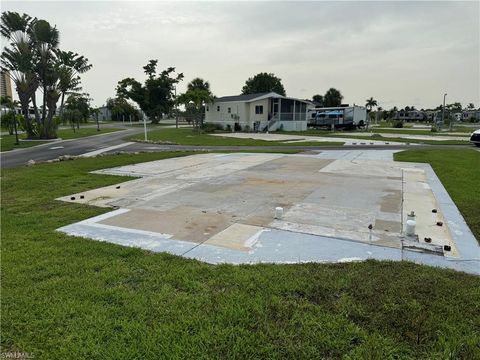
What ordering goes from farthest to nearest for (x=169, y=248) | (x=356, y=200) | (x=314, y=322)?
(x=356, y=200)
(x=169, y=248)
(x=314, y=322)

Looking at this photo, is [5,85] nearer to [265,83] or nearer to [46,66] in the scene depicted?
[46,66]

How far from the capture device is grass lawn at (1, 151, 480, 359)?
2318 millimetres

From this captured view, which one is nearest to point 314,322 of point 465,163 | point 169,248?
point 169,248

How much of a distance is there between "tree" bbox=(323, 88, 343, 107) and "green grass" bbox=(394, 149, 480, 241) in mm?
64093

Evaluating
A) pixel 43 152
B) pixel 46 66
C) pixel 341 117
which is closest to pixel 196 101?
pixel 46 66

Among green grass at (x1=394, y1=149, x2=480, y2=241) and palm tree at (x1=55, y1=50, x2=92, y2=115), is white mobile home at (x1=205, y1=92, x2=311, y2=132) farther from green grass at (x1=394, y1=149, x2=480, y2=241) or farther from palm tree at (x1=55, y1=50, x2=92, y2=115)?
green grass at (x1=394, y1=149, x2=480, y2=241)

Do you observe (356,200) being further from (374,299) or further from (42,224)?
(42,224)

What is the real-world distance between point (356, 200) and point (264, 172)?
149 inches

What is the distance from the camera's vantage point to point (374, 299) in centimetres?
288

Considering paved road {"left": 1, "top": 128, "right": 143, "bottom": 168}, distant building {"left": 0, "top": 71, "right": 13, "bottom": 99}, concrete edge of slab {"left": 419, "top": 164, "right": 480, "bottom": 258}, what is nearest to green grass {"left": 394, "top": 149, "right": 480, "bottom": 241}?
concrete edge of slab {"left": 419, "top": 164, "right": 480, "bottom": 258}

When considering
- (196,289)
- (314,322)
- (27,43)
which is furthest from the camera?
(27,43)

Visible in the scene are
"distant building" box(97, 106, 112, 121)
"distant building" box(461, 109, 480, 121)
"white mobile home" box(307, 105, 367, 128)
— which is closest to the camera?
"white mobile home" box(307, 105, 367, 128)

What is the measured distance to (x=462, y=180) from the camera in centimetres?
869

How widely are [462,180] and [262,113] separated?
30432 millimetres
